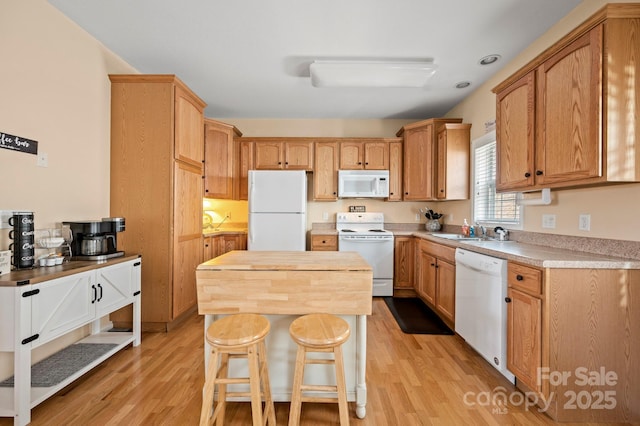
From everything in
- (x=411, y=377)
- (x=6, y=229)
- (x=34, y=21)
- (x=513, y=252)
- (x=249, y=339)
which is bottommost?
(x=411, y=377)

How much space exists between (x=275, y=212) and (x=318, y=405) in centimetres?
252

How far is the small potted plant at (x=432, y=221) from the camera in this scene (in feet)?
13.3

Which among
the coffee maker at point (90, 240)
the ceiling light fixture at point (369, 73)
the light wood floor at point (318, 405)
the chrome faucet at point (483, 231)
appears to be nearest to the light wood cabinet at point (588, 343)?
the light wood floor at point (318, 405)

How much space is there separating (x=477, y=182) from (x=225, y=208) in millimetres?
3797

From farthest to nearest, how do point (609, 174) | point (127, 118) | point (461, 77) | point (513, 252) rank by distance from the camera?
point (461, 77) < point (127, 118) < point (513, 252) < point (609, 174)

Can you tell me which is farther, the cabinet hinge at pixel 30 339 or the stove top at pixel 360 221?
the stove top at pixel 360 221

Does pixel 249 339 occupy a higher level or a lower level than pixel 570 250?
lower

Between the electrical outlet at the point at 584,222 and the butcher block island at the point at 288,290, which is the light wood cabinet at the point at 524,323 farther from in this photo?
the butcher block island at the point at 288,290

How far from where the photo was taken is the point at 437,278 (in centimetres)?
298

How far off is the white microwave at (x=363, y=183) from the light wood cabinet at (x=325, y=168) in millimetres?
148

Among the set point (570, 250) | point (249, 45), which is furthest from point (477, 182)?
point (249, 45)

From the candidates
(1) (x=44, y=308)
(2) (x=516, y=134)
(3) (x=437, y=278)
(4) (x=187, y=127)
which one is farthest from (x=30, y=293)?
(2) (x=516, y=134)

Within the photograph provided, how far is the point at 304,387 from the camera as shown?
4.38ft

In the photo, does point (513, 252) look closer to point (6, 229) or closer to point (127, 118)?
point (6, 229)
